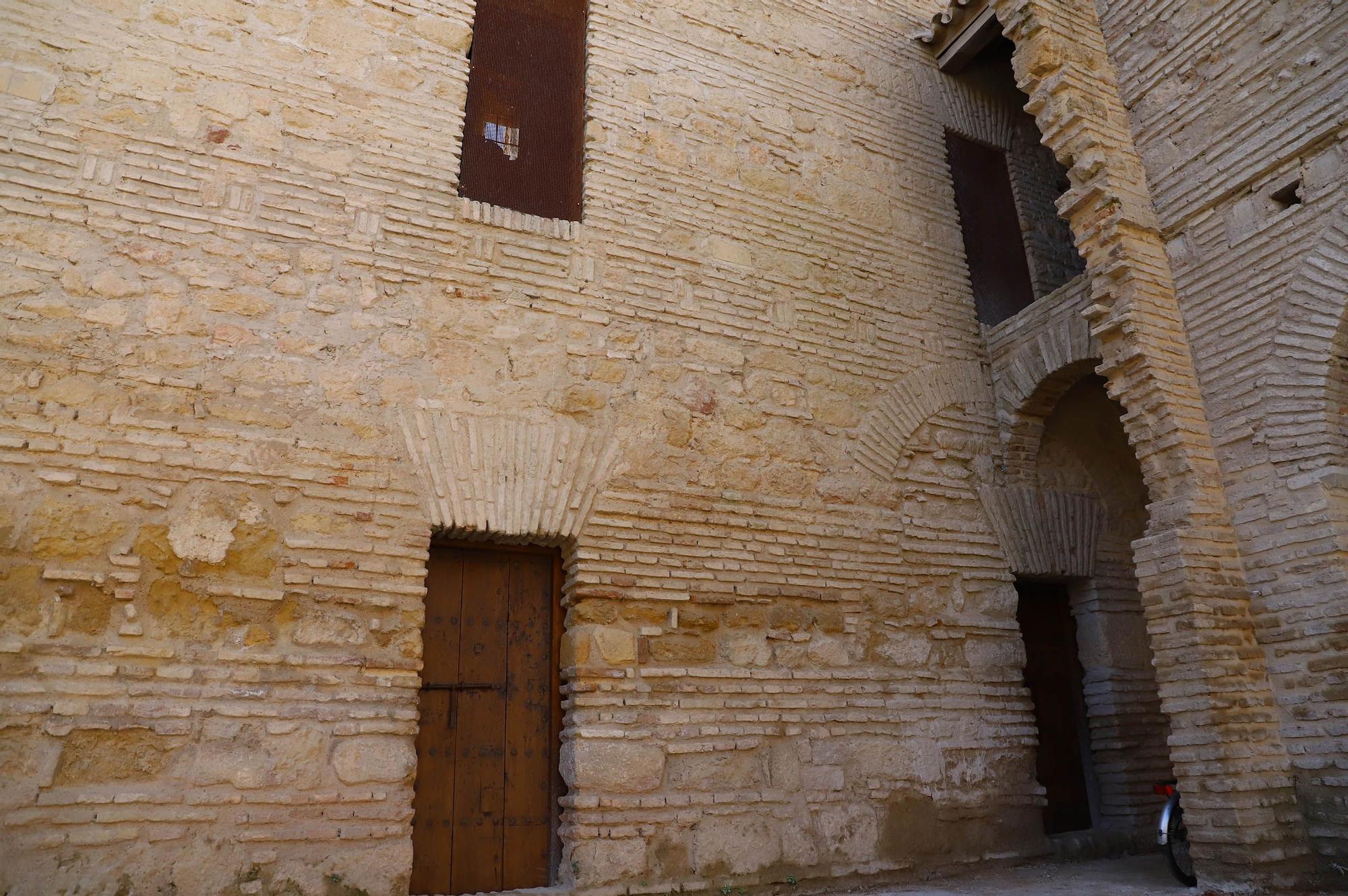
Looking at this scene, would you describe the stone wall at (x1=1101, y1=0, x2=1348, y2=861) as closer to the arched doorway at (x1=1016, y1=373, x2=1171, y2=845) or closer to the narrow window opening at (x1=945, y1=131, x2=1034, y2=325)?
the arched doorway at (x1=1016, y1=373, x2=1171, y2=845)

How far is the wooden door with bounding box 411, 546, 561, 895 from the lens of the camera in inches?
158

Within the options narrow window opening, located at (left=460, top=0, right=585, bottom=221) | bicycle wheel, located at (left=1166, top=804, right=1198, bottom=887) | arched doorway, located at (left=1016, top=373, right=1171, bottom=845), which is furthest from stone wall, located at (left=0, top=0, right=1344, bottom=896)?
bicycle wheel, located at (left=1166, top=804, right=1198, bottom=887)

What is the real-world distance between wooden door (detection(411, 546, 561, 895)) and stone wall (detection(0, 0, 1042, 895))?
211 millimetres

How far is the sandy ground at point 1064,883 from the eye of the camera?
4.32 m

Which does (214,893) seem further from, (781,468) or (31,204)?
(781,468)

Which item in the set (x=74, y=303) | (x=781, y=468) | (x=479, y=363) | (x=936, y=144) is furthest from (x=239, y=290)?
(x=936, y=144)

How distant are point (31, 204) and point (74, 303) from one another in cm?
48

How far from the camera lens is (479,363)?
448 centimetres

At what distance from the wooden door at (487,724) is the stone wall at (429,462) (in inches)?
8.3

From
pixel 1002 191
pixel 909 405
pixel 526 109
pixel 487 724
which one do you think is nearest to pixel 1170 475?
pixel 909 405

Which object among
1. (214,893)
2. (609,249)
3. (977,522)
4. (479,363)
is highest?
(609,249)

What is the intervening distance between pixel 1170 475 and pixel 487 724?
3.73m

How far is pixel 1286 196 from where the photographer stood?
15.3ft

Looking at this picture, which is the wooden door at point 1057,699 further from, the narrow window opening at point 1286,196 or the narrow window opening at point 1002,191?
the narrow window opening at point 1286,196
